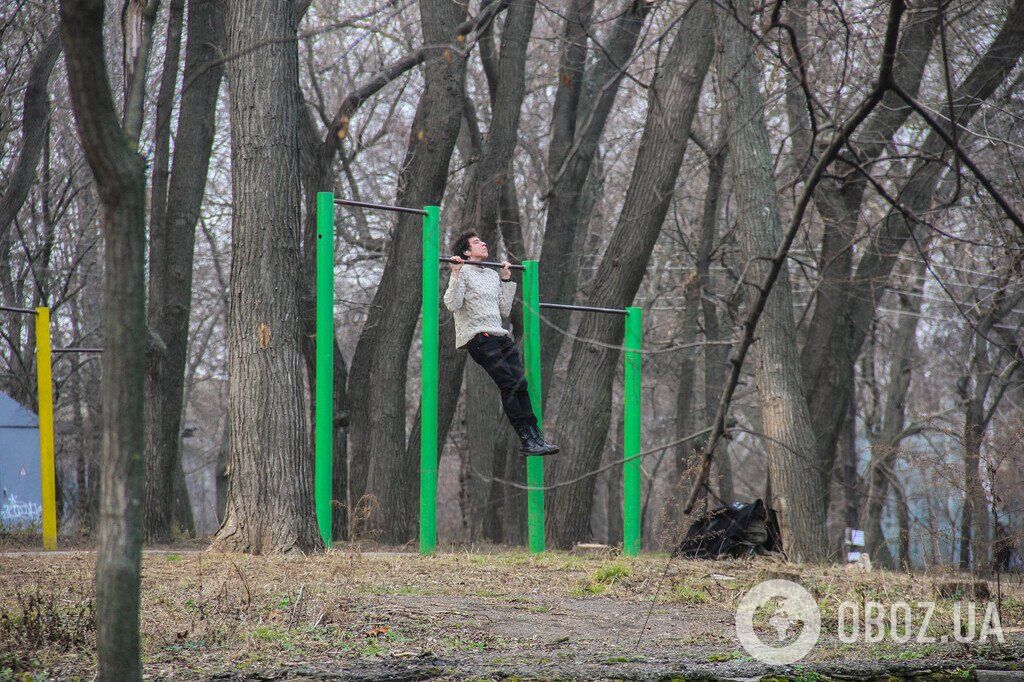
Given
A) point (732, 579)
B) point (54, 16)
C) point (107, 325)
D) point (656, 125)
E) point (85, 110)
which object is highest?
point (54, 16)

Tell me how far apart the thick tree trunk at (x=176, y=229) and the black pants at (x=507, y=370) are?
483 cm

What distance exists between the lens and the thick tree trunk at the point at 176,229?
12828 millimetres

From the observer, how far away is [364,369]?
14.3 m

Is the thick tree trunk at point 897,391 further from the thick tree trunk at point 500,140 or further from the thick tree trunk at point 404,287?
the thick tree trunk at point 404,287

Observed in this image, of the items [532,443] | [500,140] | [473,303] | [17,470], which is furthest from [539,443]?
[17,470]

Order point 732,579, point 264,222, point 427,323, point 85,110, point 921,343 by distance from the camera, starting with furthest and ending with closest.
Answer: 1. point 921,343
2. point 427,323
3. point 264,222
4. point 732,579
5. point 85,110

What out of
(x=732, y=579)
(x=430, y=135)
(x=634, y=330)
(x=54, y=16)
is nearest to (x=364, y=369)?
(x=430, y=135)

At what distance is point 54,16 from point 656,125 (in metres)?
7.68

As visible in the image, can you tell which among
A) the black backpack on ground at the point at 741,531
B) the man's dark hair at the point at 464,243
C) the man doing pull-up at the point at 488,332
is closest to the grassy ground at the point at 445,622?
the black backpack on ground at the point at 741,531

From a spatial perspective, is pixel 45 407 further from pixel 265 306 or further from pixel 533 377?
pixel 533 377

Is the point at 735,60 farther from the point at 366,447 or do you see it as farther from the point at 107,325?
the point at 107,325

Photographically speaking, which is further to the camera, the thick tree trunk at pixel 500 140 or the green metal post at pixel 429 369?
the thick tree trunk at pixel 500 140

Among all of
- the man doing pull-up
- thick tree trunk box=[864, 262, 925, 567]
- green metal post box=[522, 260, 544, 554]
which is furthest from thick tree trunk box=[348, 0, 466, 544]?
thick tree trunk box=[864, 262, 925, 567]

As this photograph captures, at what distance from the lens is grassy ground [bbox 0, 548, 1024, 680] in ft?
13.9
